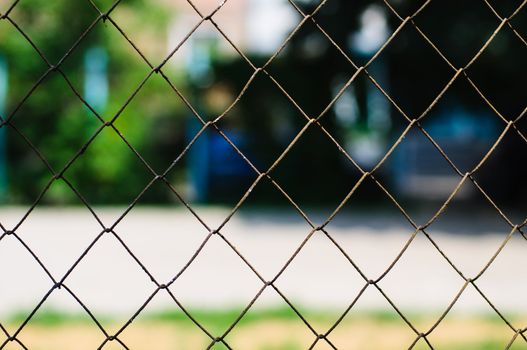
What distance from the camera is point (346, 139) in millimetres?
11180

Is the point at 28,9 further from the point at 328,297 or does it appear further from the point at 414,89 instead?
the point at 328,297

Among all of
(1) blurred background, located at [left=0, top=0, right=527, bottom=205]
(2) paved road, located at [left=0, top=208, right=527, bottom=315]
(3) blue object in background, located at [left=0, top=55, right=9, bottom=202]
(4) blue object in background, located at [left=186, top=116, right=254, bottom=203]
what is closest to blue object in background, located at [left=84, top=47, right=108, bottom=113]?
(1) blurred background, located at [left=0, top=0, right=527, bottom=205]

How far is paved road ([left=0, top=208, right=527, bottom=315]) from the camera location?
479cm

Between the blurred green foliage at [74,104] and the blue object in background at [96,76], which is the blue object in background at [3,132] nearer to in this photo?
the blurred green foliage at [74,104]

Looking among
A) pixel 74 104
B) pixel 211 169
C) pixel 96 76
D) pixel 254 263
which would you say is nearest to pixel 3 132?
pixel 74 104

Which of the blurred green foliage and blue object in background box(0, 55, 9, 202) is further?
blue object in background box(0, 55, 9, 202)

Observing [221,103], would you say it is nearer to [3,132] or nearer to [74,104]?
[74,104]

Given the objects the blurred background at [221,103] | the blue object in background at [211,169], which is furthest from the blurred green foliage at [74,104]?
the blue object in background at [211,169]

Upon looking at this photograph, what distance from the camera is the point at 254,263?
6328 millimetres

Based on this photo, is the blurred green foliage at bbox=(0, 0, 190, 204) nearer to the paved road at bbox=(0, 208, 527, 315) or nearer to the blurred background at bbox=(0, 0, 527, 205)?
the blurred background at bbox=(0, 0, 527, 205)

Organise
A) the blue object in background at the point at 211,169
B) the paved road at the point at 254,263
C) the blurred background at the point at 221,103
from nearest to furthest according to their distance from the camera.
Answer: the paved road at the point at 254,263, the blurred background at the point at 221,103, the blue object in background at the point at 211,169

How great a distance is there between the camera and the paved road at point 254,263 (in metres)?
4.79

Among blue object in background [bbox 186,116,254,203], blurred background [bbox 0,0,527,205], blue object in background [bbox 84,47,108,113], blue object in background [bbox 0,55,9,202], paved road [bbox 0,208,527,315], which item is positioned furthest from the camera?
blue object in background [bbox 186,116,254,203]

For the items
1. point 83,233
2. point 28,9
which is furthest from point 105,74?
point 83,233
